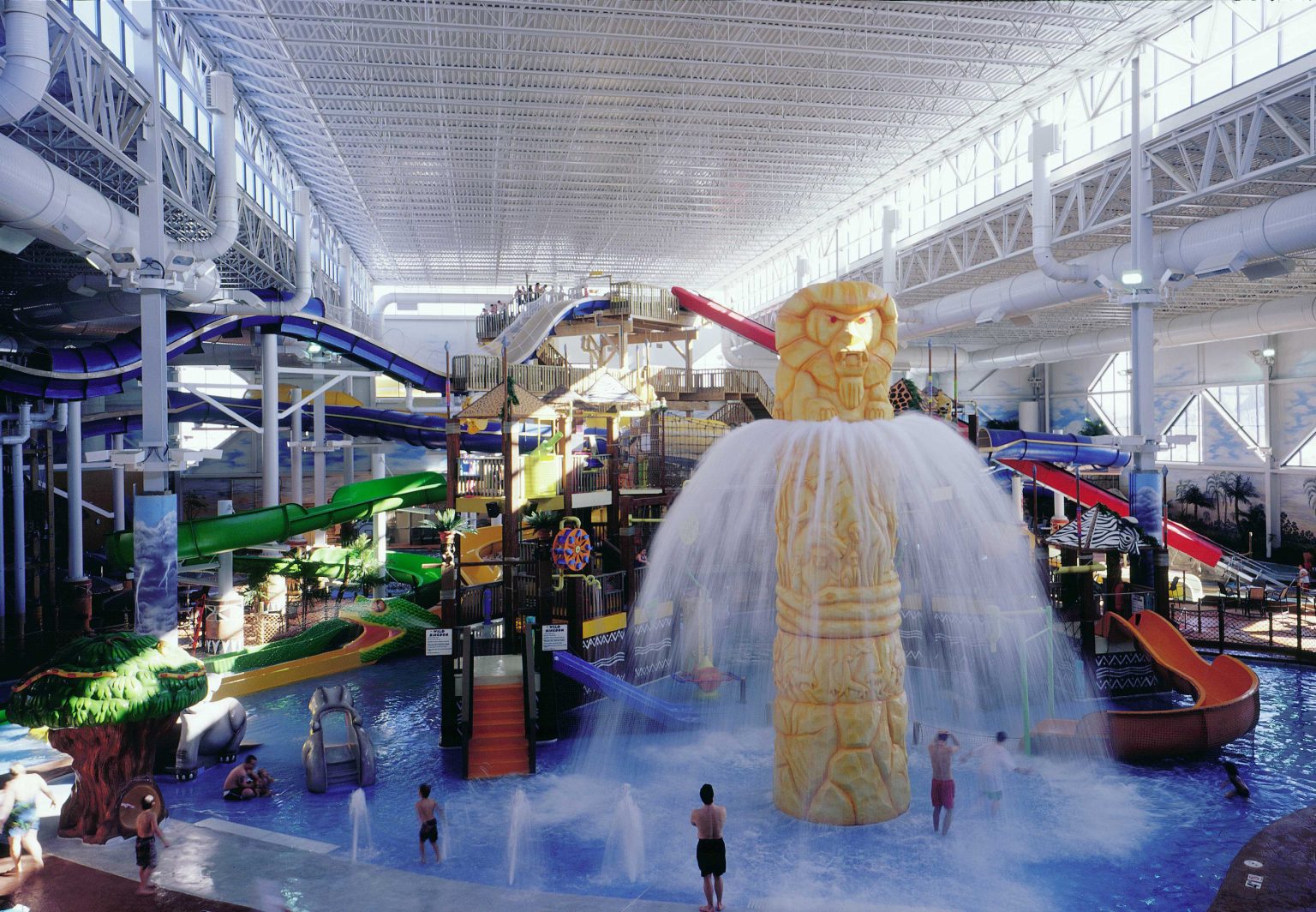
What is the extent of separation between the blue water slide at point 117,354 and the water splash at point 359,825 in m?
10.2

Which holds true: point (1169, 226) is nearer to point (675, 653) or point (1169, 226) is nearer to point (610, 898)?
point (675, 653)

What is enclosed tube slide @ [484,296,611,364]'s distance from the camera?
25.9 meters

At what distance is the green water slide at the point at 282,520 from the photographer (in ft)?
63.1

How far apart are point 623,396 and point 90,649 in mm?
12339

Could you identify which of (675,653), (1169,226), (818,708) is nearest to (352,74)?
(675,653)

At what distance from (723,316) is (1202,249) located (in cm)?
1363

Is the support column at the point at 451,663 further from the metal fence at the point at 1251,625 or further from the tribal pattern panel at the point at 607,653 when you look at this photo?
the metal fence at the point at 1251,625

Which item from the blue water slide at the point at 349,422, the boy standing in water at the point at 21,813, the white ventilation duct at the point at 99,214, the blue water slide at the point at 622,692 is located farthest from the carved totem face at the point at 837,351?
the blue water slide at the point at 349,422

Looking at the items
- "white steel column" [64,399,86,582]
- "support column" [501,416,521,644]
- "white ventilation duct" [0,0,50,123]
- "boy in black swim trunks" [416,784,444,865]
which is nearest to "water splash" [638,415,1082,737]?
"support column" [501,416,521,644]

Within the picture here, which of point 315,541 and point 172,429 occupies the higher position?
point 172,429

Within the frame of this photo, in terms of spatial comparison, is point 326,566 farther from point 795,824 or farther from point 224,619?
point 795,824

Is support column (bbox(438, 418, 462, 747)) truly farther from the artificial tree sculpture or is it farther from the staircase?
the artificial tree sculpture

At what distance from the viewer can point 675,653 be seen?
59.2ft

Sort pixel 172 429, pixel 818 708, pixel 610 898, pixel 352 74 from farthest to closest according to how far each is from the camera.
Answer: pixel 172 429, pixel 352 74, pixel 818 708, pixel 610 898
